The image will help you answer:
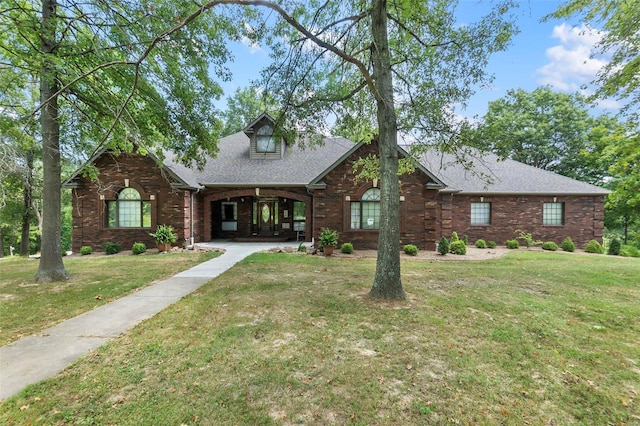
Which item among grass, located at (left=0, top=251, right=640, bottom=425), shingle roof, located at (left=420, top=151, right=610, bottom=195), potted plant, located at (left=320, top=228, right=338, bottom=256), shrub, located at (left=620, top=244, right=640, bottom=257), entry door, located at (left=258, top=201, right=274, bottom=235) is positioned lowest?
shrub, located at (left=620, top=244, right=640, bottom=257)

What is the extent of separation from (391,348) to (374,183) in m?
9.67

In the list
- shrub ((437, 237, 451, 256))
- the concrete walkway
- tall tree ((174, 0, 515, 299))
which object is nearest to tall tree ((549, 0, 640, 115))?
tall tree ((174, 0, 515, 299))

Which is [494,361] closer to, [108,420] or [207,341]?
[207,341]

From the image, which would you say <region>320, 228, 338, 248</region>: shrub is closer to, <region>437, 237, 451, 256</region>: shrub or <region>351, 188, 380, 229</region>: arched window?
<region>351, 188, 380, 229</region>: arched window

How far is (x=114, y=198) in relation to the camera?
Answer: 13727 mm

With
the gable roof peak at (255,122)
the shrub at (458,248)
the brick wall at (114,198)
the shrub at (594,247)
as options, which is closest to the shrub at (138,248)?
the brick wall at (114,198)

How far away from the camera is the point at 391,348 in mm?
3994

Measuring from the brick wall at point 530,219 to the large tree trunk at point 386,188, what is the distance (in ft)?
38.4

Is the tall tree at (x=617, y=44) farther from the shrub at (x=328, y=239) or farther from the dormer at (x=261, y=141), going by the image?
the dormer at (x=261, y=141)

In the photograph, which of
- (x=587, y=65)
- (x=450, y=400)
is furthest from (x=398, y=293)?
(x=587, y=65)

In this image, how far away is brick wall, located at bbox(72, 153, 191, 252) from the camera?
13539 millimetres

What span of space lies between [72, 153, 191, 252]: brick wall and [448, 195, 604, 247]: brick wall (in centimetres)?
1494

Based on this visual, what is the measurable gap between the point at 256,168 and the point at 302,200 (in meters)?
3.46

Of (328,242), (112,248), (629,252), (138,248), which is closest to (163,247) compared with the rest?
(138,248)
